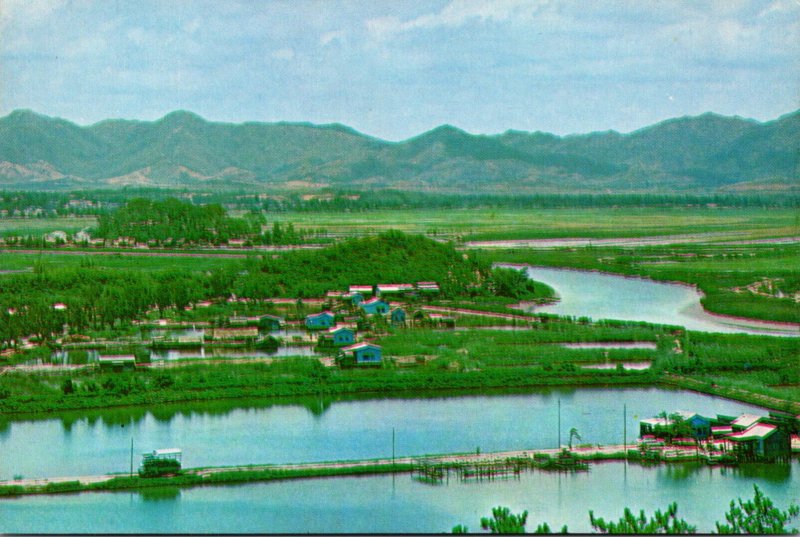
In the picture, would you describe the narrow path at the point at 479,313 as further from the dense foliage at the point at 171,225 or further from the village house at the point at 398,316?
the dense foliage at the point at 171,225

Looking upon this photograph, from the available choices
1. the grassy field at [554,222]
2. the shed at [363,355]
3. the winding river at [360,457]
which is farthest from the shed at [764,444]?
the grassy field at [554,222]

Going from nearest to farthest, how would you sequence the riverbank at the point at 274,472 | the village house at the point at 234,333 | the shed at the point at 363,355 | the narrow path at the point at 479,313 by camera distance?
the riverbank at the point at 274,472 < the shed at the point at 363,355 < the village house at the point at 234,333 < the narrow path at the point at 479,313

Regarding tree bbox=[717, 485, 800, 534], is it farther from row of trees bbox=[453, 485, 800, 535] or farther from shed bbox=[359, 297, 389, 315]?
shed bbox=[359, 297, 389, 315]

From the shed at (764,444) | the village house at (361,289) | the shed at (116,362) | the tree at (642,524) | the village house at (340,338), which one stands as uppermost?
the village house at (361,289)

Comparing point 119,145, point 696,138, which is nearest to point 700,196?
point 696,138

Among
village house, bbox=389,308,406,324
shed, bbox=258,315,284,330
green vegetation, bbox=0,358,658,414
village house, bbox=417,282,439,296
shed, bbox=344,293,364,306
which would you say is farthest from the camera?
village house, bbox=417,282,439,296

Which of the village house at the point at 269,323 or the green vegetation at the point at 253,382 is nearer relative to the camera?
the green vegetation at the point at 253,382

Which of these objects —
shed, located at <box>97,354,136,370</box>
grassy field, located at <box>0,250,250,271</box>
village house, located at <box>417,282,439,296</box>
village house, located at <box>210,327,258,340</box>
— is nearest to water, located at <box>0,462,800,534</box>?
shed, located at <box>97,354,136,370</box>
